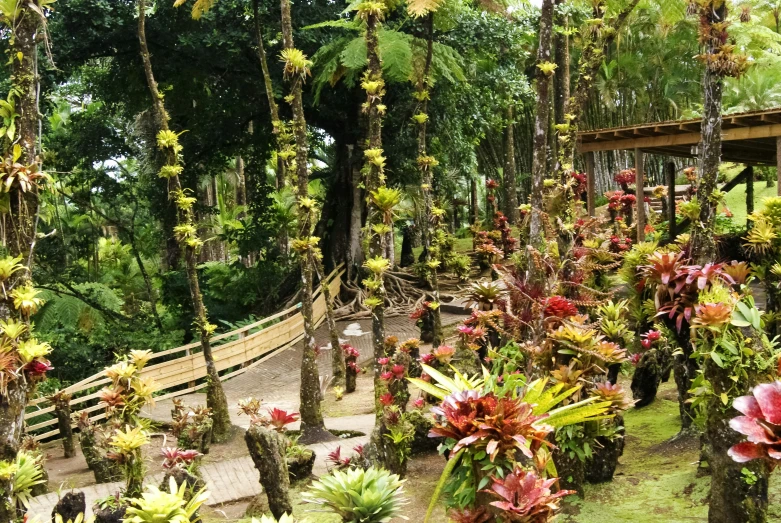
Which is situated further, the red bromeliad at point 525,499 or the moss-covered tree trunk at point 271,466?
the moss-covered tree trunk at point 271,466

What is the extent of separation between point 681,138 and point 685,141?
4.8 inches

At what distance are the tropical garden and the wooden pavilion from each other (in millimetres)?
149

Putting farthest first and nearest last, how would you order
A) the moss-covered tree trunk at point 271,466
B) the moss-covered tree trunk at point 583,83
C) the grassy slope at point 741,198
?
the grassy slope at point 741,198 < the moss-covered tree trunk at point 583,83 < the moss-covered tree trunk at point 271,466

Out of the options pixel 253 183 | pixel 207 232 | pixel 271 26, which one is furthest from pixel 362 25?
pixel 207 232

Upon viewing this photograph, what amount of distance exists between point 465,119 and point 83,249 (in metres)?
9.57

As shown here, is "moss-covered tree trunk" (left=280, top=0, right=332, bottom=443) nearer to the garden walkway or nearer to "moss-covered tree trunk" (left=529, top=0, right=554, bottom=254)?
the garden walkway

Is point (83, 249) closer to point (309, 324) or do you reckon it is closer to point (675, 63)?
point (309, 324)

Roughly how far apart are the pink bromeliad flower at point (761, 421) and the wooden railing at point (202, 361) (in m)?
7.84

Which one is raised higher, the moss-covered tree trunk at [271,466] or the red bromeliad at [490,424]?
the red bromeliad at [490,424]

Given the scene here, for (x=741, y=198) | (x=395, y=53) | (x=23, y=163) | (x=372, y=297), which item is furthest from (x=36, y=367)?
→ (x=741, y=198)

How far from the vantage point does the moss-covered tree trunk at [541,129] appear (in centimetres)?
785

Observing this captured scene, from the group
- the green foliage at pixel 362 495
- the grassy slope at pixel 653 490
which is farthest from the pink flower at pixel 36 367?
the grassy slope at pixel 653 490

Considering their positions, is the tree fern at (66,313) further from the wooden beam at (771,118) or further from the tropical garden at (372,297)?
the wooden beam at (771,118)

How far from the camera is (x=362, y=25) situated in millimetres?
9852
